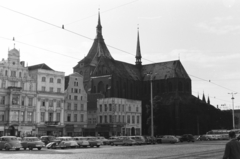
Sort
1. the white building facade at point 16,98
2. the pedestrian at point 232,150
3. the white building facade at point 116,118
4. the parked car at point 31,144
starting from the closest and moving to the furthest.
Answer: the pedestrian at point 232,150 → the parked car at point 31,144 → the white building facade at point 16,98 → the white building facade at point 116,118

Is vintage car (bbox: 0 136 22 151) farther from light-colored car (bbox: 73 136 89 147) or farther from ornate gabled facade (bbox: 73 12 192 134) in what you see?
ornate gabled facade (bbox: 73 12 192 134)

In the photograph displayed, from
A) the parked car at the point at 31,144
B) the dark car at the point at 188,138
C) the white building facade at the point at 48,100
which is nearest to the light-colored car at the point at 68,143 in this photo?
the parked car at the point at 31,144

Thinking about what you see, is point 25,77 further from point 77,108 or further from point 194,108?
point 194,108

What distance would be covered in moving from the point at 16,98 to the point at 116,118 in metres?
24.8

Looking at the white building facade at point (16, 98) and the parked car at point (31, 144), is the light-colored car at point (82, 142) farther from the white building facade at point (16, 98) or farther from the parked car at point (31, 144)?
the white building facade at point (16, 98)

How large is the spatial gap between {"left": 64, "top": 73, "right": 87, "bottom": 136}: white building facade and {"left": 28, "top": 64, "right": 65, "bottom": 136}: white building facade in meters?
2.46

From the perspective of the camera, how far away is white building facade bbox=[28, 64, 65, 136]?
64375mm

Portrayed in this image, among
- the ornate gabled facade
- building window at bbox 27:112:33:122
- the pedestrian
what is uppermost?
the ornate gabled facade

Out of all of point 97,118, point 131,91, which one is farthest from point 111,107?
point 131,91

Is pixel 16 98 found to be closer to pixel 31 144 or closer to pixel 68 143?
pixel 68 143

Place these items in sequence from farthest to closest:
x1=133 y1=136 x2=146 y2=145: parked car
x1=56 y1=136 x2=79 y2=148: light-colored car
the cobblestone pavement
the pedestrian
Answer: x1=133 y1=136 x2=146 y2=145: parked car → x1=56 y1=136 x2=79 y2=148: light-colored car → the cobblestone pavement → the pedestrian

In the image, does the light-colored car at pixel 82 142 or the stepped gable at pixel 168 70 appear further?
the stepped gable at pixel 168 70

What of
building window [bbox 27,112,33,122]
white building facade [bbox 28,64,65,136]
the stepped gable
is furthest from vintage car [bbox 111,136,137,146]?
the stepped gable

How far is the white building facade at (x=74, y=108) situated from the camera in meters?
70.6
